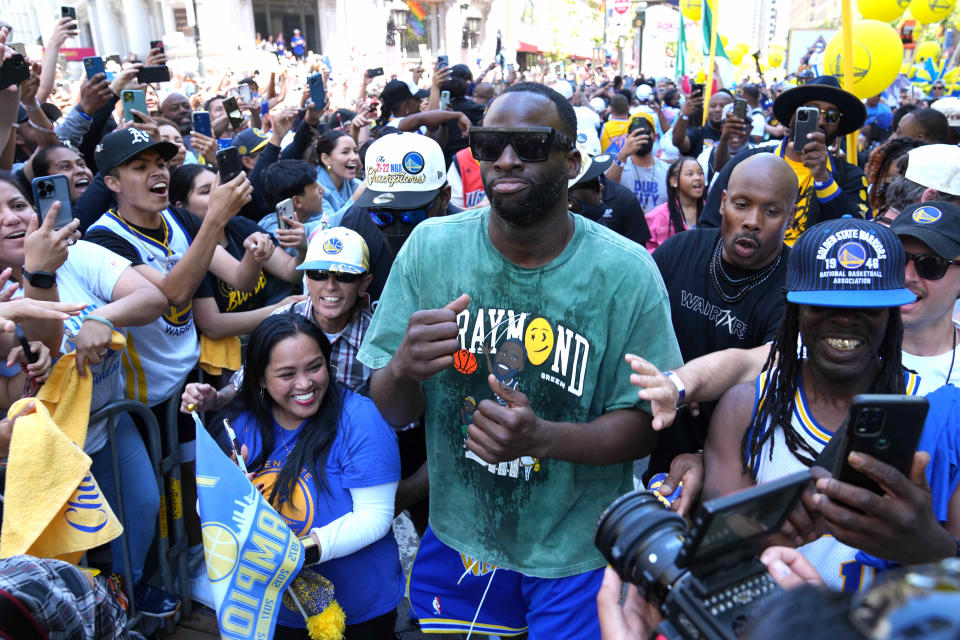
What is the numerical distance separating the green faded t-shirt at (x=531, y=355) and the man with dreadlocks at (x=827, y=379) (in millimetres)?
295

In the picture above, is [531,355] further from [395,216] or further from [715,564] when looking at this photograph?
[395,216]

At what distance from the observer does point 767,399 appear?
203 centimetres

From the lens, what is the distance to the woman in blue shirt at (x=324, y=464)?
2.55 m

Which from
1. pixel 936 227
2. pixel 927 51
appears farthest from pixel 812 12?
pixel 936 227

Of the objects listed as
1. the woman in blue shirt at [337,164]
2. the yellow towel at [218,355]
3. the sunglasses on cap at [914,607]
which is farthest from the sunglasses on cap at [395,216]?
the sunglasses on cap at [914,607]

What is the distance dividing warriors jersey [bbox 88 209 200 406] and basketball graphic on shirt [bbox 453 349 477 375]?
1907 millimetres

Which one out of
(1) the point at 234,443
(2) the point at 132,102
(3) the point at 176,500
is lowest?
(3) the point at 176,500

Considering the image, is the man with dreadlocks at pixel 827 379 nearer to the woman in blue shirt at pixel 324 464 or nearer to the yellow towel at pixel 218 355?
the woman in blue shirt at pixel 324 464

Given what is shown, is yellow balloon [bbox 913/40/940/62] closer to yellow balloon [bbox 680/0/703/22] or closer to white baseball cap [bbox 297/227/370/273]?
yellow balloon [bbox 680/0/703/22]

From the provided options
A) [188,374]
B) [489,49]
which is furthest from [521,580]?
[489,49]

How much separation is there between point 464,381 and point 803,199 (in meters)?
3.16

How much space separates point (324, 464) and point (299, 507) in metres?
0.18

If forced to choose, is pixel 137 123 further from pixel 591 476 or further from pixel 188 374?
pixel 591 476

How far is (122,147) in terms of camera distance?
141 inches
